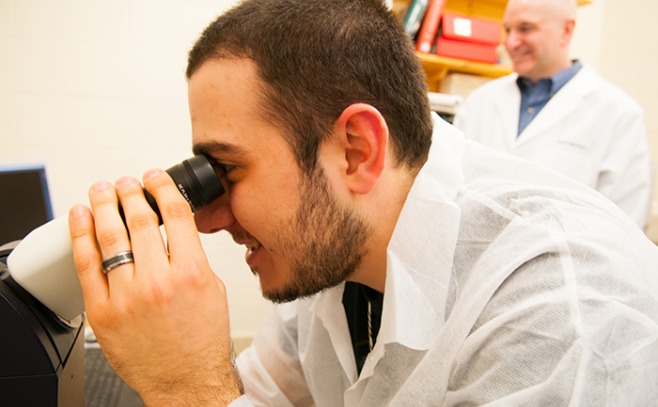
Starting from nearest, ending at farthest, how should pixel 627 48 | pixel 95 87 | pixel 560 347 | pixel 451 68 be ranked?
1. pixel 560 347
2. pixel 95 87
3. pixel 451 68
4. pixel 627 48

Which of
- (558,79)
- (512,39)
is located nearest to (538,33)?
(512,39)

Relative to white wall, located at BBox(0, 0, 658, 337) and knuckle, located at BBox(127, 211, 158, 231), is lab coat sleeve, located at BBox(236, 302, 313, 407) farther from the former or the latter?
white wall, located at BBox(0, 0, 658, 337)

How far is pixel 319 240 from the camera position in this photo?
787 mm

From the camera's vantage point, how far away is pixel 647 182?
76.7 inches

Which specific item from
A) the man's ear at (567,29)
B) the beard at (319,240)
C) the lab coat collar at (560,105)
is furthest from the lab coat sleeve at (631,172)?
the beard at (319,240)

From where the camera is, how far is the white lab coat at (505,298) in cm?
56

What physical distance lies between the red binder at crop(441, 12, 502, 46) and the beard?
152 cm

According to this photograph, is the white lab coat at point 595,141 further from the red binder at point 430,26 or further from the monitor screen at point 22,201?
the monitor screen at point 22,201

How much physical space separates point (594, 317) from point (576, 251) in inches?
3.9

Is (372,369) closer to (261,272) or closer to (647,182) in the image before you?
(261,272)

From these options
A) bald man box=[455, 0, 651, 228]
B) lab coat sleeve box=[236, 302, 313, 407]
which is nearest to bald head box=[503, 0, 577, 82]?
bald man box=[455, 0, 651, 228]

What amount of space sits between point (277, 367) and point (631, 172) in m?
1.68

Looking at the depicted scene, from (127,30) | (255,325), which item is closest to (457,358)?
(255,325)

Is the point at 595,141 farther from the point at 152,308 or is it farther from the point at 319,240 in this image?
the point at 152,308
